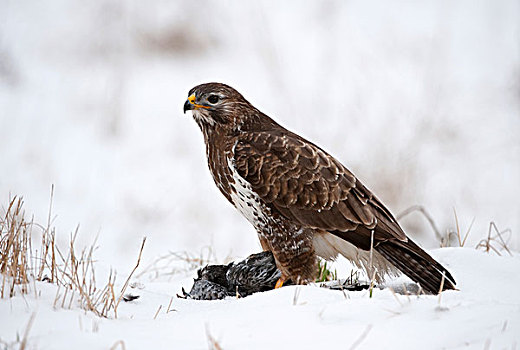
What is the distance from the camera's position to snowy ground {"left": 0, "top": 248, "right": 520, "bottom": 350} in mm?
2447

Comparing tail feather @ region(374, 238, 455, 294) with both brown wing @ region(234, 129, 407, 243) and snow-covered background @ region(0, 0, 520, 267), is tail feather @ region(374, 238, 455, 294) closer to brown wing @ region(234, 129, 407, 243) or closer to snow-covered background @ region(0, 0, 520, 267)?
brown wing @ region(234, 129, 407, 243)

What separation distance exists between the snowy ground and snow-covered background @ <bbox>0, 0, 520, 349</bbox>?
1.85m

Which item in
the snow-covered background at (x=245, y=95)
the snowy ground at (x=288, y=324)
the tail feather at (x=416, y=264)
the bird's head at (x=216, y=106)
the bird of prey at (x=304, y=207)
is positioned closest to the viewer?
the snowy ground at (x=288, y=324)

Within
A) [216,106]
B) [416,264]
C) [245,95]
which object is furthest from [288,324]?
[245,95]

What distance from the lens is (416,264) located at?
375cm

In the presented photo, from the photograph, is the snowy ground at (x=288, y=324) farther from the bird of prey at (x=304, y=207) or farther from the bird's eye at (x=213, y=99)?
the bird's eye at (x=213, y=99)

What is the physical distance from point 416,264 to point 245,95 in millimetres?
5078

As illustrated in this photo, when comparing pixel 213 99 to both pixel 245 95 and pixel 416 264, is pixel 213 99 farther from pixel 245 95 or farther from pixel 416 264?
pixel 245 95

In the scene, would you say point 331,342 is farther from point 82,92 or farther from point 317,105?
A: point 82,92

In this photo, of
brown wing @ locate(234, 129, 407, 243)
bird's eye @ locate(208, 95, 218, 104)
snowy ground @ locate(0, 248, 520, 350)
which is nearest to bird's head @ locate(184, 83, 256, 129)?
bird's eye @ locate(208, 95, 218, 104)

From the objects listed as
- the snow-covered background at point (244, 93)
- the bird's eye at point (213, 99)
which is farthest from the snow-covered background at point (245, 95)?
the bird's eye at point (213, 99)

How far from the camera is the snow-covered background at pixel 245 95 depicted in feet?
23.6

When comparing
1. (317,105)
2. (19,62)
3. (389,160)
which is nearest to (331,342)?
(389,160)

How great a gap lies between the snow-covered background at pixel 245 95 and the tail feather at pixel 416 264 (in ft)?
5.20
